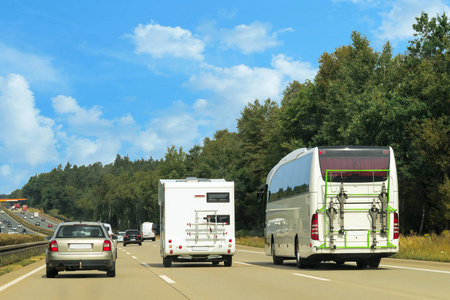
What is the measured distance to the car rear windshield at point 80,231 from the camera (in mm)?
17469

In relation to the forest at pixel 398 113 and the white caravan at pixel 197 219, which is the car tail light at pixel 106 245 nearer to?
the white caravan at pixel 197 219

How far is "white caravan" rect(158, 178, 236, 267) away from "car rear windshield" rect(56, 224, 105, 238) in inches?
183

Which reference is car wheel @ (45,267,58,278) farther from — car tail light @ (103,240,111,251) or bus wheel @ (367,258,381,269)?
bus wheel @ (367,258,381,269)

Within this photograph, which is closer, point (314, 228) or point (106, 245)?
point (106, 245)

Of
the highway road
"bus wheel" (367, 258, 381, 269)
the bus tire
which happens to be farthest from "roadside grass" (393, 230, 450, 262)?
the highway road

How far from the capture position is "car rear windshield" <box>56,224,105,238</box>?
17.5 m

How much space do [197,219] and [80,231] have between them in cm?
549

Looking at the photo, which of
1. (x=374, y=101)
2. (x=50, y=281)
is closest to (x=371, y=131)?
(x=374, y=101)

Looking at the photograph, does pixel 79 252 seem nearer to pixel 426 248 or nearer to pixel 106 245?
pixel 106 245

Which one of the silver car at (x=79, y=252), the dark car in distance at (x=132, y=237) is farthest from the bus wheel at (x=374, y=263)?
the dark car in distance at (x=132, y=237)

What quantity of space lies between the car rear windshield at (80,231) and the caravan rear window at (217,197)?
5.32 m

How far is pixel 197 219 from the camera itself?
22297mm

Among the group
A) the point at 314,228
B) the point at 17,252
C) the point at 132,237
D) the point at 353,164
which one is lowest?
the point at 132,237

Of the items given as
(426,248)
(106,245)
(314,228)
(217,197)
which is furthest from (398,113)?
(106,245)
